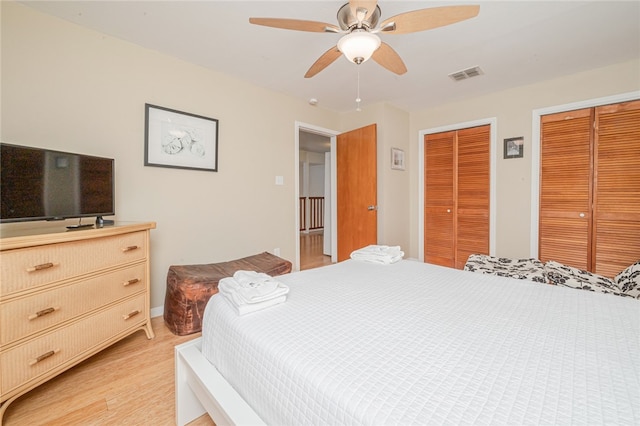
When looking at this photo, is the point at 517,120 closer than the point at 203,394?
No

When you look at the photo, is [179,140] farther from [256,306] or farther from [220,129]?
[256,306]

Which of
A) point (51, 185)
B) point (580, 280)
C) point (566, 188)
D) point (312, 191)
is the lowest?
point (580, 280)

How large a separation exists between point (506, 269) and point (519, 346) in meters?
1.88

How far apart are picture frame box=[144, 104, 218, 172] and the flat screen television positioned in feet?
1.71

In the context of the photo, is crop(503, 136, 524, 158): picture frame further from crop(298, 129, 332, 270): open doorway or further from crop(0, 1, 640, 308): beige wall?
crop(298, 129, 332, 270): open doorway

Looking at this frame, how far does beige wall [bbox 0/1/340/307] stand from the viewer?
1865mm

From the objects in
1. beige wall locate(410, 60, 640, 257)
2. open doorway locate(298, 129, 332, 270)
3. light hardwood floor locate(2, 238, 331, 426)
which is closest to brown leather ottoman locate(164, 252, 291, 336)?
light hardwood floor locate(2, 238, 331, 426)

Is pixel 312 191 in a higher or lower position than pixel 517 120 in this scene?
lower

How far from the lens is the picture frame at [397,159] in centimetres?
386

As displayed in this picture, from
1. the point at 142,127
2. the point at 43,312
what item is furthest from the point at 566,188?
the point at 43,312

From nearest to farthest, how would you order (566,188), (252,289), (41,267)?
1. (252,289)
2. (41,267)
3. (566,188)

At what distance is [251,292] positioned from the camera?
118 cm

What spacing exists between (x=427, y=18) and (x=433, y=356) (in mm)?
1717

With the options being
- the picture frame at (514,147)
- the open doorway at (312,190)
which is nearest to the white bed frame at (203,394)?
the picture frame at (514,147)
